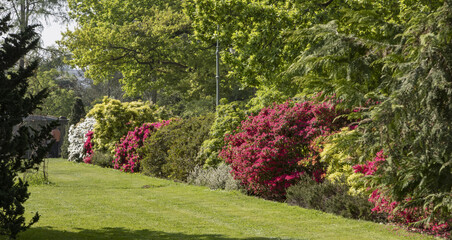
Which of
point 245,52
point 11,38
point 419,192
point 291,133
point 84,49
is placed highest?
point 84,49

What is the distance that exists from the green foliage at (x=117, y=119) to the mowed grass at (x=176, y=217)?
28.9 ft

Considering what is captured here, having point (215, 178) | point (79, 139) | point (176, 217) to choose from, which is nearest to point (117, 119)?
point (79, 139)

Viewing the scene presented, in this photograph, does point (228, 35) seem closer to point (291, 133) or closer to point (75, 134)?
point (291, 133)

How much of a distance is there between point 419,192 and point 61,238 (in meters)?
5.04

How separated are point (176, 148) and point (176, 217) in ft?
25.1

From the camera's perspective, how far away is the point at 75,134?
1105 inches

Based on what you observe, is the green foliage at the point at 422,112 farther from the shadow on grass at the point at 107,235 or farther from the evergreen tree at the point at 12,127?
the evergreen tree at the point at 12,127

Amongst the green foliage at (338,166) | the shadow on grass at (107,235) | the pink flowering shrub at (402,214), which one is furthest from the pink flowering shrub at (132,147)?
the pink flowering shrub at (402,214)

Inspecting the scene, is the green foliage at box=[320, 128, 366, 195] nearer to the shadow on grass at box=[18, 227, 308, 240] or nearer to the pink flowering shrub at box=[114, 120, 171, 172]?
the shadow on grass at box=[18, 227, 308, 240]

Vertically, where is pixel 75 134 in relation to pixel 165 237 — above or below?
above

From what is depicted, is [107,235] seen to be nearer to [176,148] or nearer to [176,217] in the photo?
[176,217]

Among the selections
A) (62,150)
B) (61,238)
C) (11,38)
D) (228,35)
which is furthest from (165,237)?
(62,150)

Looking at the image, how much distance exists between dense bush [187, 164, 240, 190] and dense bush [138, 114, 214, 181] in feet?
1.91

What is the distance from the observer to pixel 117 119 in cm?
2312
